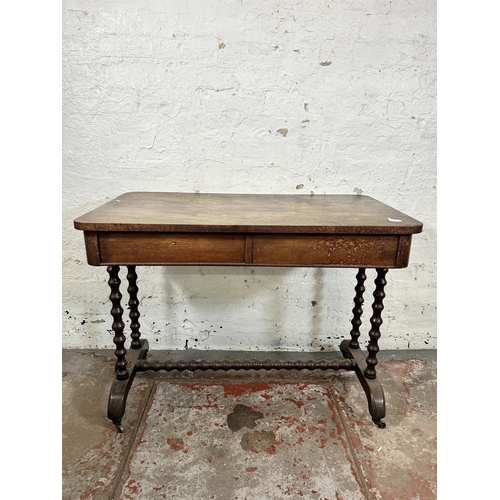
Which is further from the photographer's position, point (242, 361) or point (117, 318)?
point (242, 361)

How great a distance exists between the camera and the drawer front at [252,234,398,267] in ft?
5.38

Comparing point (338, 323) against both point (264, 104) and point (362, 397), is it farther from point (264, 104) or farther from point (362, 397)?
point (264, 104)

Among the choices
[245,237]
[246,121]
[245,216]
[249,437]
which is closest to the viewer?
[245,237]

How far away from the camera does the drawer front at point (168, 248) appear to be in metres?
1.62

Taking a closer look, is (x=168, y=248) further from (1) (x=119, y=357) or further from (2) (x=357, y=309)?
(2) (x=357, y=309)

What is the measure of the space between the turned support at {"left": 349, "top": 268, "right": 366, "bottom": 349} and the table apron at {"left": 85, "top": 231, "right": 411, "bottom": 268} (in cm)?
64

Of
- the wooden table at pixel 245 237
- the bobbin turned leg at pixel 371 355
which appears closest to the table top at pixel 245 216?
the wooden table at pixel 245 237

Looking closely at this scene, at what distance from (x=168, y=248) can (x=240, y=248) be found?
1.05 ft

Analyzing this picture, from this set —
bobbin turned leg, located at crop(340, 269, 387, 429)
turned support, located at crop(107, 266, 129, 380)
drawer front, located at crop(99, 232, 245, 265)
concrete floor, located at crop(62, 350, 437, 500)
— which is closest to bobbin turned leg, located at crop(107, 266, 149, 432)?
turned support, located at crop(107, 266, 129, 380)

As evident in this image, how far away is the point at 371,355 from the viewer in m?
2.07

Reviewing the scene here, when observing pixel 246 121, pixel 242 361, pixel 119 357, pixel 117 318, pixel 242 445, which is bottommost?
pixel 242 445

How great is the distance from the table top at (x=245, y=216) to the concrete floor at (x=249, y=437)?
107 cm

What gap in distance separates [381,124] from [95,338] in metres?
2.41

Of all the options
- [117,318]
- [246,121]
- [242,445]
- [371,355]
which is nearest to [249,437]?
[242,445]
